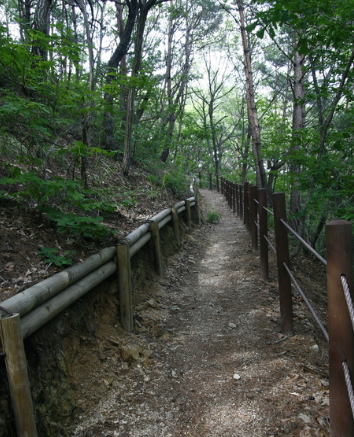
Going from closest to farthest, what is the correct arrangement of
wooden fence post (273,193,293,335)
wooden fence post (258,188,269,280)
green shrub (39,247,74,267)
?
green shrub (39,247,74,267)
wooden fence post (273,193,293,335)
wooden fence post (258,188,269,280)

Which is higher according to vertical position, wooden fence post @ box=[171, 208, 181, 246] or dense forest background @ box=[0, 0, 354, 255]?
dense forest background @ box=[0, 0, 354, 255]

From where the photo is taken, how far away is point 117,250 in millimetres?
3678

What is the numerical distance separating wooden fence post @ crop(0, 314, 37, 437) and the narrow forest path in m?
0.52

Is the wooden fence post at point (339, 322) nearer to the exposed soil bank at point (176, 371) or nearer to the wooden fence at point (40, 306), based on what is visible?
the exposed soil bank at point (176, 371)

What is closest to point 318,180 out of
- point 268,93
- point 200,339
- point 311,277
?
point 311,277

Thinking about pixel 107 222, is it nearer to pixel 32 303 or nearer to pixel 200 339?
pixel 200 339

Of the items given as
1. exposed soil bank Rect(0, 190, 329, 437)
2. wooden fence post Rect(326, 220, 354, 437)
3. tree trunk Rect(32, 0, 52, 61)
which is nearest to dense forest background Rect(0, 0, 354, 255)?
tree trunk Rect(32, 0, 52, 61)

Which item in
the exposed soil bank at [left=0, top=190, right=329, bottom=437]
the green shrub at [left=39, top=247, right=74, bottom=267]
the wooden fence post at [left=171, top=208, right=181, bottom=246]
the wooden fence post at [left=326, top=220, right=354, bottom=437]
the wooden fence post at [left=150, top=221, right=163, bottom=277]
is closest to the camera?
the wooden fence post at [left=326, top=220, right=354, bottom=437]

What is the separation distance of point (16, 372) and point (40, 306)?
1.71 ft

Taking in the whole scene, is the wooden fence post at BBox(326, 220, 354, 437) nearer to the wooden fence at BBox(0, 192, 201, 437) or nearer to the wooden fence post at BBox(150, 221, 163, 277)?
the wooden fence at BBox(0, 192, 201, 437)

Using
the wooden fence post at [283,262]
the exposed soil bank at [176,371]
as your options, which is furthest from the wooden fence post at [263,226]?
the wooden fence post at [283,262]

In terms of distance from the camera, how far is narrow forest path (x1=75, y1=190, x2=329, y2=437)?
2.41m

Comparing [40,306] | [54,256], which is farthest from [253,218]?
[40,306]

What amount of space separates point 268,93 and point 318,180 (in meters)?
23.7
